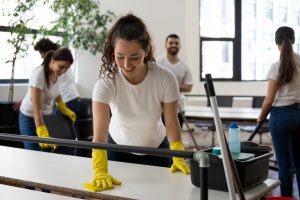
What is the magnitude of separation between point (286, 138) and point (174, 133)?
139 cm

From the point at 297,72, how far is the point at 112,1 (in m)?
4.44

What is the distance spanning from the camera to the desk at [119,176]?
64.1 inches

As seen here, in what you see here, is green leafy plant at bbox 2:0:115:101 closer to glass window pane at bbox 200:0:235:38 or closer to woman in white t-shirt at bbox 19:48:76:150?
glass window pane at bbox 200:0:235:38

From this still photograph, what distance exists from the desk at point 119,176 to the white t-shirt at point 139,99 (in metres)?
0.17

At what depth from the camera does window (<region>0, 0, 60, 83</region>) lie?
529 centimetres

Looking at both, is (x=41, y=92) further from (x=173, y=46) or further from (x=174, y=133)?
(x=173, y=46)

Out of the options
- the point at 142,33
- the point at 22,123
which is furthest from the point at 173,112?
the point at 22,123

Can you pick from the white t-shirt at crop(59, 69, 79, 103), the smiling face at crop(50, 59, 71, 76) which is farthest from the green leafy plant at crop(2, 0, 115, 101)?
the smiling face at crop(50, 59, 71, 76)

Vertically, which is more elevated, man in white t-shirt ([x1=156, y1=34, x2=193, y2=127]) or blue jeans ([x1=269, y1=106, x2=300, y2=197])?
man in white t-shirt ([x1=156, y1=34, x2=193, y2=127])

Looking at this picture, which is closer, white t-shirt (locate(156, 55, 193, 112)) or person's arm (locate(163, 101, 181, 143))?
person's arm (locate(163, 101, 181, 143))

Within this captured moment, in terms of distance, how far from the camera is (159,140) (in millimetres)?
2123

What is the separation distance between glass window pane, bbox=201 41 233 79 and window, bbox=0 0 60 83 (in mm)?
2434

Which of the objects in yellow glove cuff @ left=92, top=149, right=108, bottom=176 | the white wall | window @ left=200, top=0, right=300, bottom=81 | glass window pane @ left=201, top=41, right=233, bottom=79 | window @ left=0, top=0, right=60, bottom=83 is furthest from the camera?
glass window pane @ left=201, top=41, right=233, bottom=79

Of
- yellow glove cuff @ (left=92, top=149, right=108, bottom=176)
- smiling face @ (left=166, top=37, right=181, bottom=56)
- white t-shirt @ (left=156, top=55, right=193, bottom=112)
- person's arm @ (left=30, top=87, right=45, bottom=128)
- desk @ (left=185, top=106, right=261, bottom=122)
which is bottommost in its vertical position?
desk @ (left=185, top=106, right=261, bottom=122)
